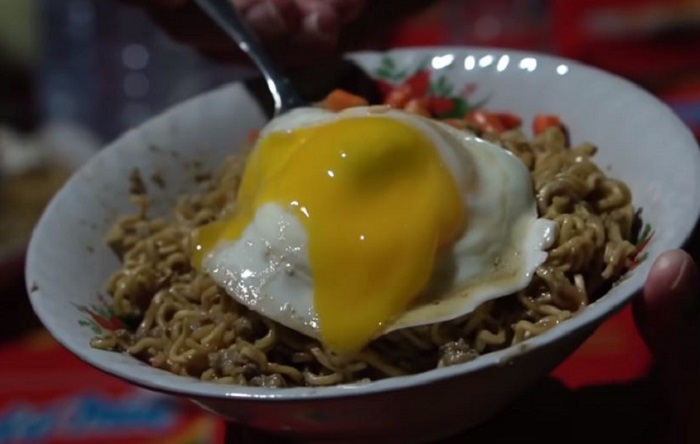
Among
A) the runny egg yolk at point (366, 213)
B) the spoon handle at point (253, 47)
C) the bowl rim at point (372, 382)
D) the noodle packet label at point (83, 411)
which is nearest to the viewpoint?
the bowl rim at point (372, 382)

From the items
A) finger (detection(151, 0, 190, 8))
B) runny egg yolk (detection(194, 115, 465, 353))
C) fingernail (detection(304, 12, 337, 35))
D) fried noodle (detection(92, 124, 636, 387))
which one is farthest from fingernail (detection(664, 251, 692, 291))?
finger (detection(151, 0, 190, 8))

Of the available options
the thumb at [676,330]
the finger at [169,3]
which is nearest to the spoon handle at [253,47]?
the finger at [169,3]

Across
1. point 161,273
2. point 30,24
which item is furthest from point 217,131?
point 30,24

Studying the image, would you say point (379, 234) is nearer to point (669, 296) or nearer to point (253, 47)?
point (669, 296)

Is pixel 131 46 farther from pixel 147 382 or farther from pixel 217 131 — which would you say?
pixel 147 382

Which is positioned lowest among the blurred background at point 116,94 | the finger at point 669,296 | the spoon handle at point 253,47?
the blurred background at point 116,94

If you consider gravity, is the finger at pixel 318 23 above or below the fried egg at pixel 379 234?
above

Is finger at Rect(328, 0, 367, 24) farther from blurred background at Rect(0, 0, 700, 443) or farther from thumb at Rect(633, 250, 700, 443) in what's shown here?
thumb at Rect(633, 250, 700, 443)

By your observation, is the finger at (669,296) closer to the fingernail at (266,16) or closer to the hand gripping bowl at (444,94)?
the hand gripping bowl at (444,94)
